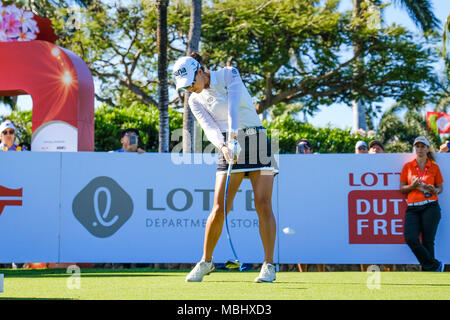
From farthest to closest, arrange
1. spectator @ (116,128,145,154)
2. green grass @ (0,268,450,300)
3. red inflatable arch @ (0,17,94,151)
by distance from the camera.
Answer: red inflatable arch @ (0,17,94,151) < spectator @ (116,128,145,154) < green grass @ (0,268,450,300)

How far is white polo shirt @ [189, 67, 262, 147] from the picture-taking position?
578 centimetres

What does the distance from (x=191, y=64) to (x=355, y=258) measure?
4274mm

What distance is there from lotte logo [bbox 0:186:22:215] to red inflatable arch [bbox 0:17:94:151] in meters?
2.51

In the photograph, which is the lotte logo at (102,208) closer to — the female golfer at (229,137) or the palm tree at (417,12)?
the female golfer at (229,137)

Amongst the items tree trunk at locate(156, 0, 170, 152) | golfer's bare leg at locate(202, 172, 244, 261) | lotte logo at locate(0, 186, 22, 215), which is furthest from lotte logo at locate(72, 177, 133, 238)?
tree trunk at locate(156, 0, 170, 152)

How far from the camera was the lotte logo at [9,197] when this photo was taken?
8.97 meters

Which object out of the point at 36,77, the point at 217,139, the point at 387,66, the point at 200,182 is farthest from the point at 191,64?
the point at 387,66

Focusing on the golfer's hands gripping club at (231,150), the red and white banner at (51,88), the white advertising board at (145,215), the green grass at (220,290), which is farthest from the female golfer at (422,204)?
the red and white banner at (51,88)

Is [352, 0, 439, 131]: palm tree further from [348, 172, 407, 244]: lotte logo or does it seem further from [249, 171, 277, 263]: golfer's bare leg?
[249, 171, 277, 263]: golfer's bare leg

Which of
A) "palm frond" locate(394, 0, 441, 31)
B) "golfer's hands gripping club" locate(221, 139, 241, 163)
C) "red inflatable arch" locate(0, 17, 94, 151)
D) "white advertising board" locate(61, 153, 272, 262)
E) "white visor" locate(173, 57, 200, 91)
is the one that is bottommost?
"white advertising board" locate(61, 153, 272, 262)

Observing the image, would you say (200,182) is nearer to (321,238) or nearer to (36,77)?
(321,238)

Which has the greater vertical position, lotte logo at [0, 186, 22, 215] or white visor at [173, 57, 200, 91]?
white visor at [173, 57, 200, 91]

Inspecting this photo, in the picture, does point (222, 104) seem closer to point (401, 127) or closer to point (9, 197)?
point (9, 197)

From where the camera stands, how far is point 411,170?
888 cm
